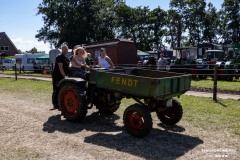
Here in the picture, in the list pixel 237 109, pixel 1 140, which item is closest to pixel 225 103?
pixel 237 109

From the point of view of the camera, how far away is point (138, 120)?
5574 mm

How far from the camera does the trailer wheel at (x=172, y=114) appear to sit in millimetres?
6301

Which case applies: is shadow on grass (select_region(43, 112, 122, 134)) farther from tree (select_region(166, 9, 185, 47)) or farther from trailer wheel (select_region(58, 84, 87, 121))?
tree (select_region(166, 9, 185, 47))

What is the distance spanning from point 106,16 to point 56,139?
129 feet

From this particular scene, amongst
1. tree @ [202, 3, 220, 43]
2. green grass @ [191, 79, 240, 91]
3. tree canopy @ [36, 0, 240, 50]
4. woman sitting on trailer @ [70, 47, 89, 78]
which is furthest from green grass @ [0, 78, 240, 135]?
tree @ [202, 3, 220, 43]

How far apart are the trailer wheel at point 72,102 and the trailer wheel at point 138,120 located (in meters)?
1.14

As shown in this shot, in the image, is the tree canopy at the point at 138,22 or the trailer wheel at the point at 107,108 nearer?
the trailer wheel at the point at 107,108

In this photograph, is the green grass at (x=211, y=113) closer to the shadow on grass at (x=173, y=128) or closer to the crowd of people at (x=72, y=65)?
the shadow on grass at (x=173, y=128)

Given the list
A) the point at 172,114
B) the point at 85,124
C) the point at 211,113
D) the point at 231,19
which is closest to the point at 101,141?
the point at 85,124

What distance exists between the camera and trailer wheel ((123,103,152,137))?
541 centimetres

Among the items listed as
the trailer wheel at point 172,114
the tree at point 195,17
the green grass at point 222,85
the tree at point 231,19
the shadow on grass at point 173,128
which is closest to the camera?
the shadow on grass at point 173,128

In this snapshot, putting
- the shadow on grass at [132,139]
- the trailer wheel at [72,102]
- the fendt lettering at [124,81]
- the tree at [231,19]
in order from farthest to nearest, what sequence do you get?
1. the tree at [231,19]
2. the trailer wheel at [72,102]
3. the fendt lettering at [124,81]
4. the shadow on grass at [132,139]

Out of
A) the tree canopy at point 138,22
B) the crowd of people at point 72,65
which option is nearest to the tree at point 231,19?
the tree canopy at point 138,22

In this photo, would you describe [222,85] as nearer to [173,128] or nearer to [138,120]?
[173,128]
